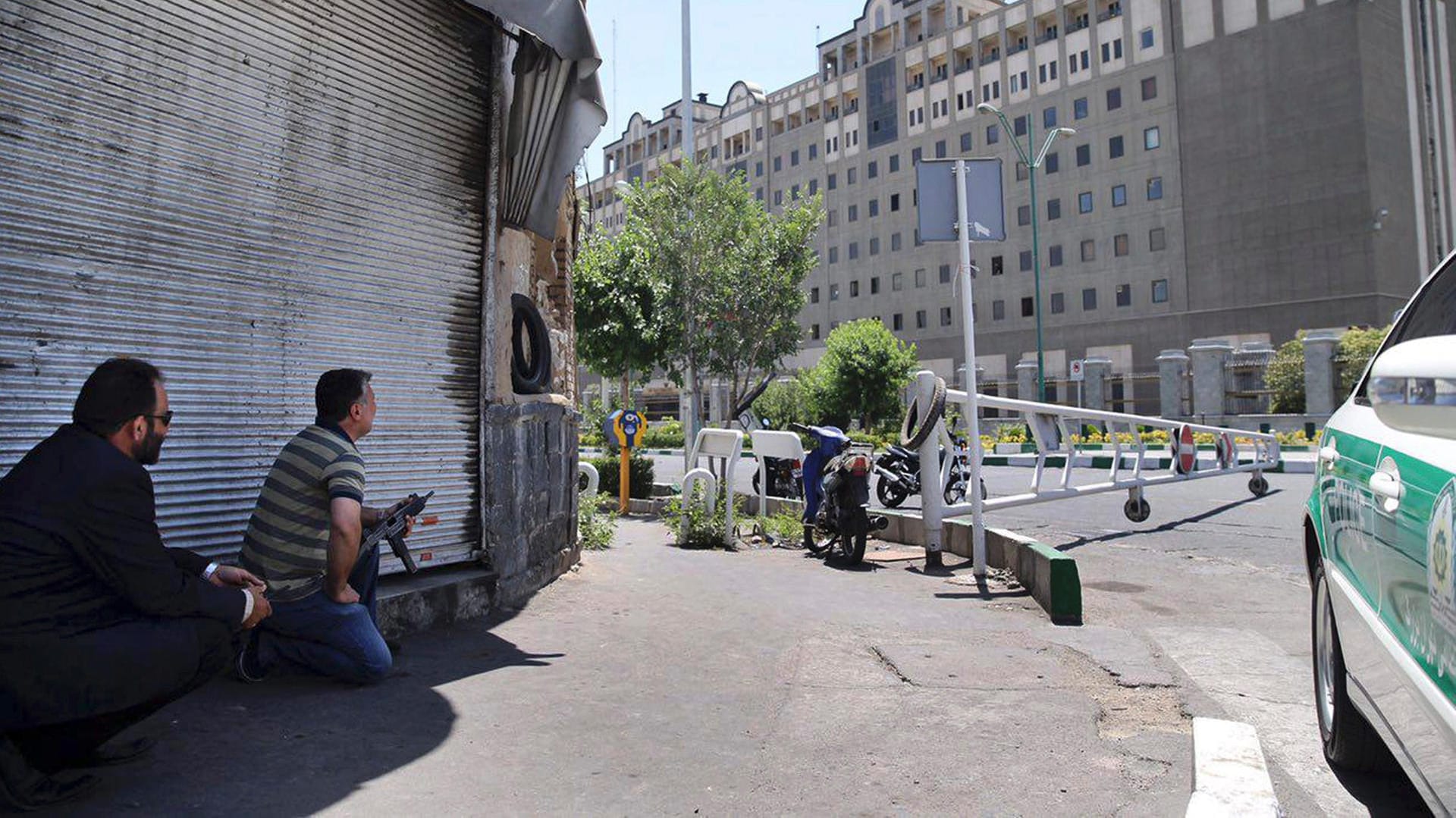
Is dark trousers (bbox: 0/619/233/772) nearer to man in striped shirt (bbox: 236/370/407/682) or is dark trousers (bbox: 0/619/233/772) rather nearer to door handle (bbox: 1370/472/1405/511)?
man in striped shirt (bbox: 236/370/407/682)

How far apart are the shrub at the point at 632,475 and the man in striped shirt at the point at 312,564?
10328mm

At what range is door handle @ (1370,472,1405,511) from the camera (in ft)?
7.18

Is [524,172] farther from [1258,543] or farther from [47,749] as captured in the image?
[1258,543]

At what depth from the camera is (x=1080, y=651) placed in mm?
4875

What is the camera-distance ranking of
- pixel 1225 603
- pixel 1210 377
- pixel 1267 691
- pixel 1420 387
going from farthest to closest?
pixel 1210 377 < pixel 1225 603 < pixel 1267 691 < pixel 1420 387

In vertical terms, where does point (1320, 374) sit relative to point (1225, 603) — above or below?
above

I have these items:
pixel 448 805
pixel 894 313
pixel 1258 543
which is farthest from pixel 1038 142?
pixel 448 805

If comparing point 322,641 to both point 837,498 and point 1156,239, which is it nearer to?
point 837,498

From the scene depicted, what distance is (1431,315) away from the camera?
9.33ft

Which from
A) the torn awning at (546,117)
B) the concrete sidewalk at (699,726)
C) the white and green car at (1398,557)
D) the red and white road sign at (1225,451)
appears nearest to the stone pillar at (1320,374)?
the red and white road sign at (1225,451)

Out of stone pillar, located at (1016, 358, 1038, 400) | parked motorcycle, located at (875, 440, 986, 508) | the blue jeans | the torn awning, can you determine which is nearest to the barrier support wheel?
parked motorcycle, located at (875, 440, 986, 508)

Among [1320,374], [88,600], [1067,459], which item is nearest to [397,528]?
[88,600]

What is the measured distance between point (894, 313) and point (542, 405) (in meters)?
56.8

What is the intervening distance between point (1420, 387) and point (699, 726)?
2591mm
